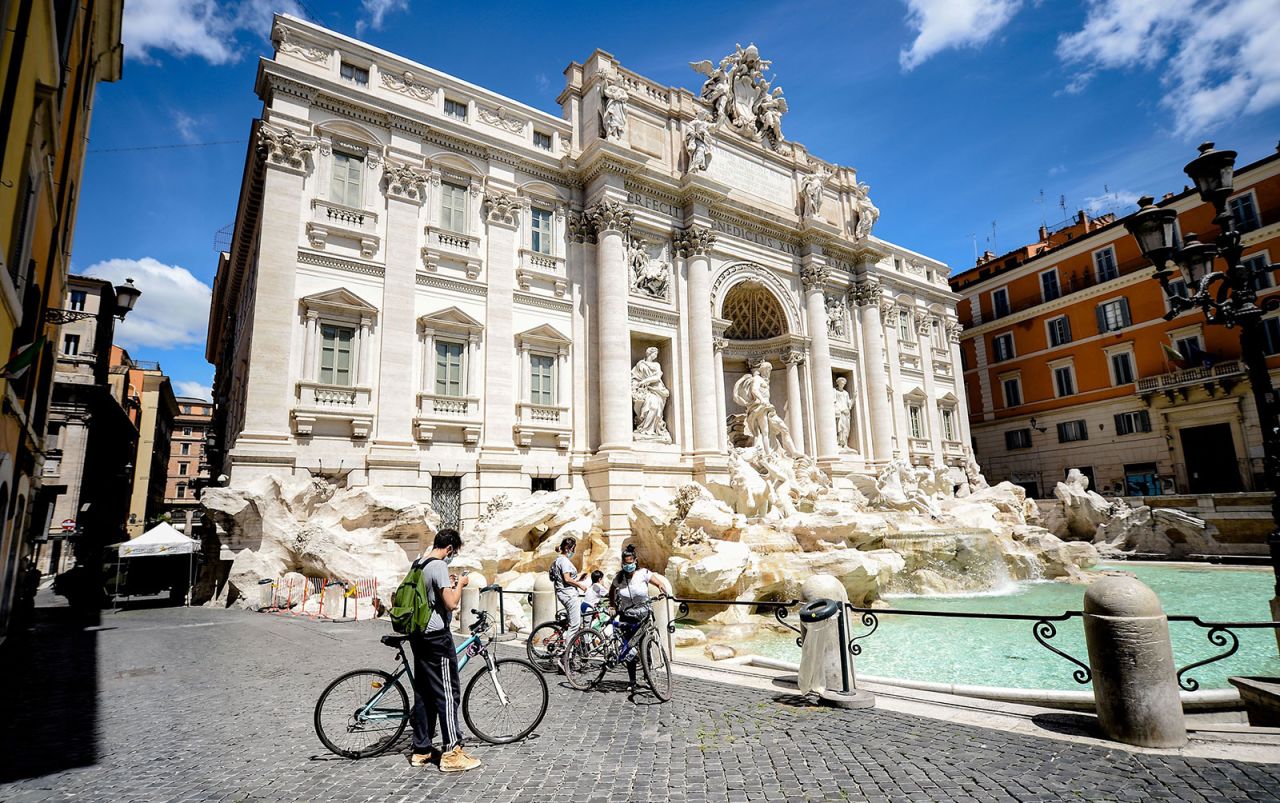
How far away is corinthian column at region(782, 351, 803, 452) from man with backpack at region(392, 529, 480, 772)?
70.6 feet

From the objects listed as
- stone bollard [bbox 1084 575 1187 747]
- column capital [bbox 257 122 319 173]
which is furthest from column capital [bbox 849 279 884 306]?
stone bollard [bbox 1084 575 1187 747]

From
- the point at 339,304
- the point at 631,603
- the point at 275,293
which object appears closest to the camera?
the point at 631,603

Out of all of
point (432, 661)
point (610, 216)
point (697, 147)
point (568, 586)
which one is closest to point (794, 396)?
point (697, 147)

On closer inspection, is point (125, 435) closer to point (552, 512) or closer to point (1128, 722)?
point (552, 512)

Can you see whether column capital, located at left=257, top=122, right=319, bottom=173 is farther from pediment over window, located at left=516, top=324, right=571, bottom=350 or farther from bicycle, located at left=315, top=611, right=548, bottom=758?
bicycle, located at left=315, top=611, right=548, bottom=758

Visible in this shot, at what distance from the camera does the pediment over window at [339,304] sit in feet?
52.1

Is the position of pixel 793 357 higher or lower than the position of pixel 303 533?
higher

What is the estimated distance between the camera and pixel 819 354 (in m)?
25.3

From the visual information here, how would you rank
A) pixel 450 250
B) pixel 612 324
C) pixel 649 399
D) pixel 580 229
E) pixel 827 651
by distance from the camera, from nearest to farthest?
1. pixel 827 651
2. pixel 450 250
3. pixel 612 324
4. pixel 649 399
5. pixel 580 229

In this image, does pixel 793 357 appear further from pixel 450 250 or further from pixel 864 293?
pixel 450 250

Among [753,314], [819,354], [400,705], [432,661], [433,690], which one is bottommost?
[400,705]

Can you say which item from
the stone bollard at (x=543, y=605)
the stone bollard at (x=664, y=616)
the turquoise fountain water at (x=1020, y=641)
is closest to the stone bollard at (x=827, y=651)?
the stone bollard at (x=664, y=616)

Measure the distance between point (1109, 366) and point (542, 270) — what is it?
28.7m

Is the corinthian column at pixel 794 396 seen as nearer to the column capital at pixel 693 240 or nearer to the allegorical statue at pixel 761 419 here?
the allegorical statue at pixel 761 419
